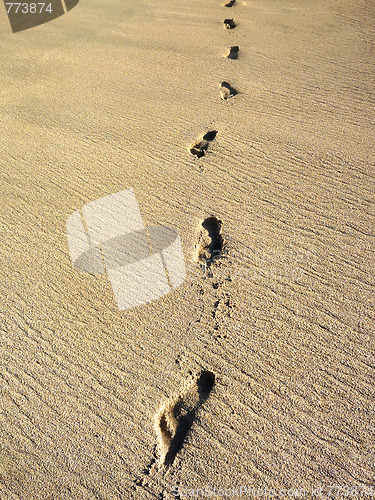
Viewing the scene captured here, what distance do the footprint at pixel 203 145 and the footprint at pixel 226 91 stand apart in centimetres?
53

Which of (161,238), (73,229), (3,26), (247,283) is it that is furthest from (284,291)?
(3,26)

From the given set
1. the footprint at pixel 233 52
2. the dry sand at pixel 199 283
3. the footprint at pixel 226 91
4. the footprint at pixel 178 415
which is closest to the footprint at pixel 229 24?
the footprint at pixel 233 52

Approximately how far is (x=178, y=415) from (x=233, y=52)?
3.56 metres

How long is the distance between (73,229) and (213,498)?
1632 millimetres

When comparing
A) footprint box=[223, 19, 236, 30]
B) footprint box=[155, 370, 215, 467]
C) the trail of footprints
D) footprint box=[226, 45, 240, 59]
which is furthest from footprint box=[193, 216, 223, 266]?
footprint box=[223, 19, 236, 30]

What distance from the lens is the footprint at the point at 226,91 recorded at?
3443 mm

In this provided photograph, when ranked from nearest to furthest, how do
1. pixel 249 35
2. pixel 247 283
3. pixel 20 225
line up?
pixel 247 283 → pixel 20 225 → pixel 249 35

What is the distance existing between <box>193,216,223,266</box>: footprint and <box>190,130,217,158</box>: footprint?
691mm

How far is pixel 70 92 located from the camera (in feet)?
11.9

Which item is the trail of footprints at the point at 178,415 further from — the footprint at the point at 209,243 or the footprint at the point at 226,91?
the footprint at the point at 226,91

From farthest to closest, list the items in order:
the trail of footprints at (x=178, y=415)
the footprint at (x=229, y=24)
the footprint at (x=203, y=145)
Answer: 1. the footprint at (x=229, y=24)
2. the footprint at (x=203, y=145)
3. the trail of footprints at (x=178, y=415)

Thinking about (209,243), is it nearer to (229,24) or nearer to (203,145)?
(203,145)

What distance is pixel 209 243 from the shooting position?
2346 millimetres

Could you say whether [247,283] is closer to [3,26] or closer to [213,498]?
[213,498]
